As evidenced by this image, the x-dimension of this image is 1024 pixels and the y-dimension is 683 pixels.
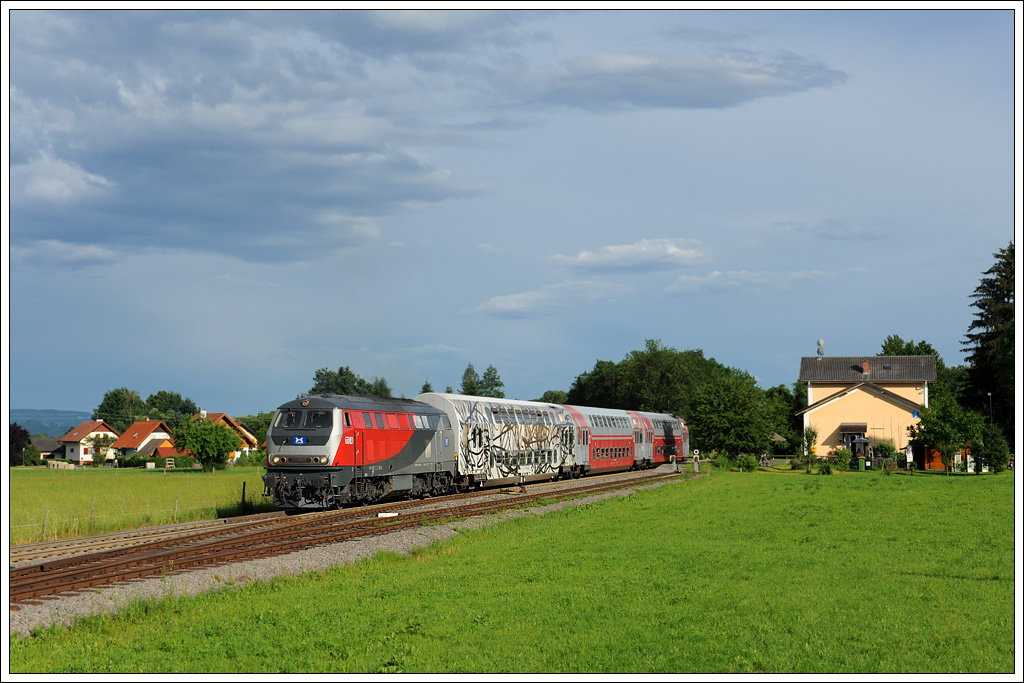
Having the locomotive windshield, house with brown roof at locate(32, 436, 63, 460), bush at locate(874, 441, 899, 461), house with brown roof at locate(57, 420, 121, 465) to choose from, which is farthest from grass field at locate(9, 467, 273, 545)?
house with brown roof at locate(32, 436, 63, 460)

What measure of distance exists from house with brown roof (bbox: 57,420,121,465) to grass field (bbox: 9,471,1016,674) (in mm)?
134927

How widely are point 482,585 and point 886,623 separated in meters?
7.61

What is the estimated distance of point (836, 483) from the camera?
48.8 meters

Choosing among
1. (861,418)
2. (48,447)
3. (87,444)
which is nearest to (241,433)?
(87,444)

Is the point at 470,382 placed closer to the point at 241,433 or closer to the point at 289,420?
the point at 241,433

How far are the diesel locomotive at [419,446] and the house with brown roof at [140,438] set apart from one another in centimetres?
10052

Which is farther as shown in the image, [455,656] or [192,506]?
[192,506]

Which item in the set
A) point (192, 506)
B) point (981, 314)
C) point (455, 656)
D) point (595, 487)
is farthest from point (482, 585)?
point (981, 314)

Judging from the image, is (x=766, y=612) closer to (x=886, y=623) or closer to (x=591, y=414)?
(x=886, y=623)

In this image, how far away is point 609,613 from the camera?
15.4 meters

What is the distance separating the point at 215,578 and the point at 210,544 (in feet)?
13.5

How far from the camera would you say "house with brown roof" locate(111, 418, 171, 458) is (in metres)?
140

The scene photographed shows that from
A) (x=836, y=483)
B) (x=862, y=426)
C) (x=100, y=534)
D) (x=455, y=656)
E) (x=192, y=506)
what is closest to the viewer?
(x=455, y=656)

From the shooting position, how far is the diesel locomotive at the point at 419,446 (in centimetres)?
3144
